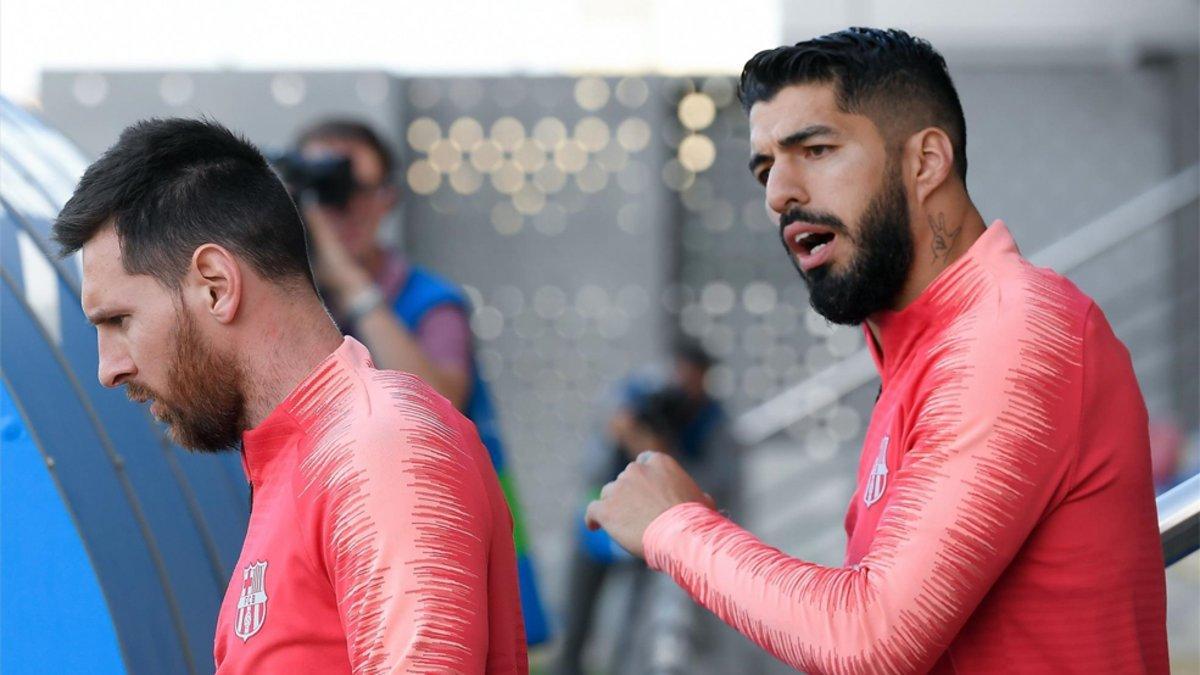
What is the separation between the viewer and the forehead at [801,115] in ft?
5.80

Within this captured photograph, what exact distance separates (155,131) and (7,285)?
612 mm

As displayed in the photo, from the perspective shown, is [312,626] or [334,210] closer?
[312,626]

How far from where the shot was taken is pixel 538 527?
25.1ft

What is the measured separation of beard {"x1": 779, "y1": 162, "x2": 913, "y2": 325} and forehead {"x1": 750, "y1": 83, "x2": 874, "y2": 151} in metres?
0.07

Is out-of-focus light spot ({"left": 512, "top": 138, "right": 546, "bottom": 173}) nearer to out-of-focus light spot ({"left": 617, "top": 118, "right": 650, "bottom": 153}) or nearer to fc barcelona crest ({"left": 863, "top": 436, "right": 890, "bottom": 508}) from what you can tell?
out-of-focus light spot ({"left": 617, "top": 118, "right": 650, "bottom": 153})

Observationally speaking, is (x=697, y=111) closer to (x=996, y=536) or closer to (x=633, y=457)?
(x=633, y=457)

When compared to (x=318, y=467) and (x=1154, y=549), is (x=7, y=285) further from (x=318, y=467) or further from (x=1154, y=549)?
(x=1154, y=549)

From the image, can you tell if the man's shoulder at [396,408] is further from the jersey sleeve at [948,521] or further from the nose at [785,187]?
the nose at [785,187]

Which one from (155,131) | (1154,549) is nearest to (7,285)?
(155,131)

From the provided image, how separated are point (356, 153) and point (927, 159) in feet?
6.85

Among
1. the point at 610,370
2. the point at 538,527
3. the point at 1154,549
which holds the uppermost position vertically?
the point at 1154,549

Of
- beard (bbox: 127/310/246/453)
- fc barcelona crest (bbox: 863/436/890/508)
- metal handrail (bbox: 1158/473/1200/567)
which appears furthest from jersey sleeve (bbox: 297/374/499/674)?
metal handrail (bbox: 1158/473/1200/567)

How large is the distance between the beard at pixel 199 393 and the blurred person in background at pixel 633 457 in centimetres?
410

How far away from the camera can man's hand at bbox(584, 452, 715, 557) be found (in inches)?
67.9
